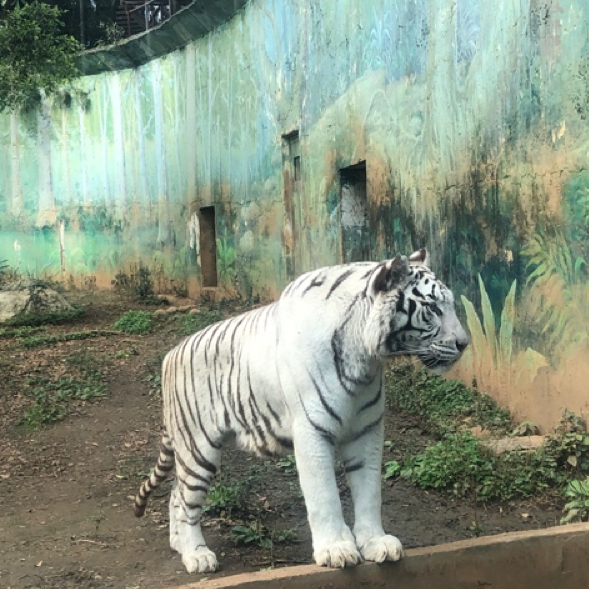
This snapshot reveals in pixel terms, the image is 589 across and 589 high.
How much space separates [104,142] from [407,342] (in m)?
14.8

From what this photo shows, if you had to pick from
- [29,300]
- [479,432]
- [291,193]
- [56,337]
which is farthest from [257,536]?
[29,300]

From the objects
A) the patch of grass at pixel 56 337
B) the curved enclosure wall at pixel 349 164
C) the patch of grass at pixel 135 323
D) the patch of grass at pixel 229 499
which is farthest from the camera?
the patch of grass at pixel 135 323

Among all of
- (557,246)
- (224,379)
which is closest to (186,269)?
(557,246)

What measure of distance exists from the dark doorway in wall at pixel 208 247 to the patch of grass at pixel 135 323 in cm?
243

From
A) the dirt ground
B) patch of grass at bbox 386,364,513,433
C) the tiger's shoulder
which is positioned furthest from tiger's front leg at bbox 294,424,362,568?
patch of grass at bbox 386,364,513,433

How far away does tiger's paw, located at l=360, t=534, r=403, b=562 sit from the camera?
9.96 feet

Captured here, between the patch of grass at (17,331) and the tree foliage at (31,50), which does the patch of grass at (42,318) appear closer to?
the patch of grass at (17,331)

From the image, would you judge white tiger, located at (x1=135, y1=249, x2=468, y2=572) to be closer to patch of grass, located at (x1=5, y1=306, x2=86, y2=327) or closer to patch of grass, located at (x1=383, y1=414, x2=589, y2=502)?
patch of grass, located at (x1=383, y1=414, x2=589, y2=502)

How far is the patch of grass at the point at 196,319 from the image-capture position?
1016 cm

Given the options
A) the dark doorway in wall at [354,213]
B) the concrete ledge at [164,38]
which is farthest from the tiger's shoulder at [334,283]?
the concrete ledge at [164,38]

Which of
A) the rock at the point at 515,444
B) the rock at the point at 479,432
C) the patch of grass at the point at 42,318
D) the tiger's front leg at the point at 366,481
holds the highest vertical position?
the patch of grass at the point at 42,318

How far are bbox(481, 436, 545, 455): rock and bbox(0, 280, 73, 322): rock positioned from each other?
8.61 m

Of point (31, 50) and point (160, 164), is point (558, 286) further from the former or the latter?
point (160, 164)

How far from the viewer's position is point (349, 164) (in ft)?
28.3
